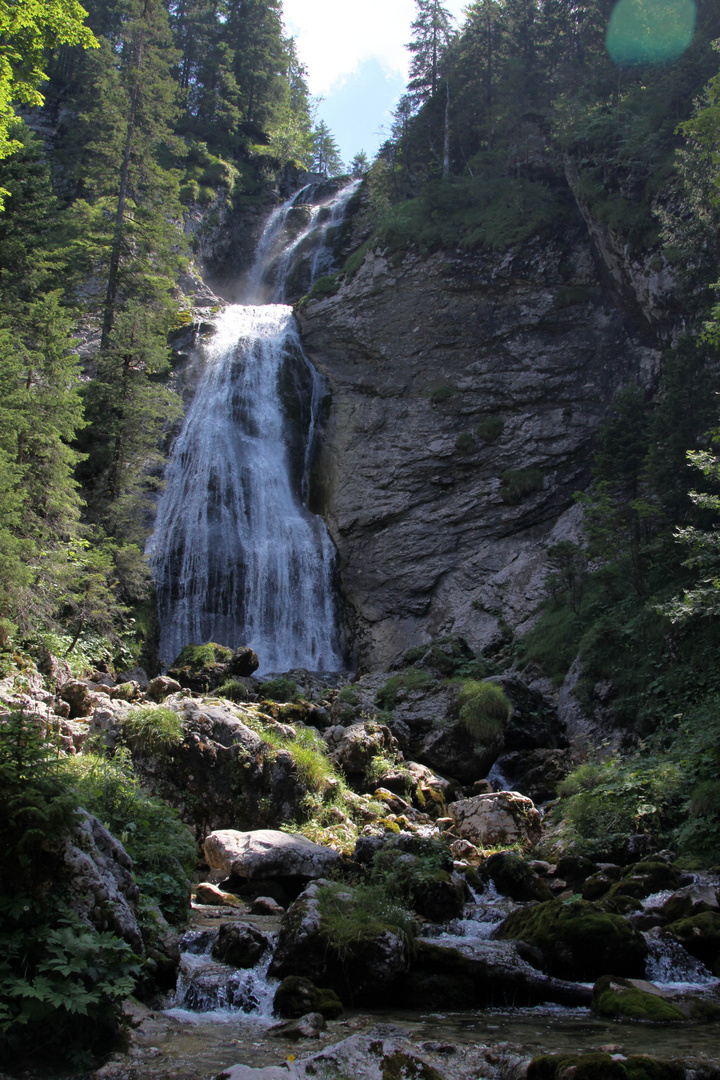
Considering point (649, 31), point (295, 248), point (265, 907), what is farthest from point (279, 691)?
point (295, 248)

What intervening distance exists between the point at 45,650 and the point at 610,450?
15148mm

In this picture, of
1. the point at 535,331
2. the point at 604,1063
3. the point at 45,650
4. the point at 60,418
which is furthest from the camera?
the point at 535,331

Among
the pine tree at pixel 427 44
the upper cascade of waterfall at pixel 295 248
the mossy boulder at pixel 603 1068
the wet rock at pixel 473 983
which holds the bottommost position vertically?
the wet rock at pixel 473 983

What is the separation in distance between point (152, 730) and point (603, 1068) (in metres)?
7.46

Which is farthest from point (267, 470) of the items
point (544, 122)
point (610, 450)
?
point (544, 122)

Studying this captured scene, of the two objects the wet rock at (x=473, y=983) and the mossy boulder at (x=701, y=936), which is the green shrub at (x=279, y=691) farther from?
the mossy boulder at (x=701, y=936)

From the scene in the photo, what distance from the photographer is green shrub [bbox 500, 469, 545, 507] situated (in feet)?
76.6

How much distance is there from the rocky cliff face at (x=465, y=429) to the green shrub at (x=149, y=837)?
1492 centimetres

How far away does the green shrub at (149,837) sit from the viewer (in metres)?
6.43

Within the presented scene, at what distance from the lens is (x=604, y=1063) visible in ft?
13.4

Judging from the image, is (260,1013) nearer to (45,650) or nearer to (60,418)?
(45,650)

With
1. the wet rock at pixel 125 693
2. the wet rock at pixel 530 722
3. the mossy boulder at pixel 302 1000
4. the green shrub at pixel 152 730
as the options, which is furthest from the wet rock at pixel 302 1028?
the wet rock at pixel 530 722

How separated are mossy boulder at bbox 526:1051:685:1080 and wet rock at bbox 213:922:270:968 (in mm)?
2726

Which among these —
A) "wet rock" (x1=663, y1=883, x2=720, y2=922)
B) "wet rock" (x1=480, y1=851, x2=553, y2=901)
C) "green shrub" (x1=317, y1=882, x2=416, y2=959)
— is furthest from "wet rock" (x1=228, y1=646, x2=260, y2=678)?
"wet rock" (x1=663, y1=883, x2=720, y2=922)
